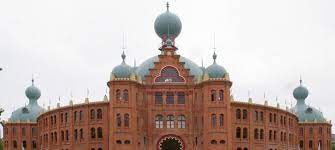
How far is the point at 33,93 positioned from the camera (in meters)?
156

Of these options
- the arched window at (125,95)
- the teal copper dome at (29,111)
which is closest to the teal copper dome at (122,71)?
the arched window at (125,95)

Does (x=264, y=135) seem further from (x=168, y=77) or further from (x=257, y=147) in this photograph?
(x=168, y=77)

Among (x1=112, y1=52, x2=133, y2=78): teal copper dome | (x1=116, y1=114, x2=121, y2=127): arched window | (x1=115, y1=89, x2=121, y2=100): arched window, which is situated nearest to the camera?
(x1=116, y1=114, x2=121, y2=127): arched window

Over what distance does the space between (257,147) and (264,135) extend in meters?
2.56

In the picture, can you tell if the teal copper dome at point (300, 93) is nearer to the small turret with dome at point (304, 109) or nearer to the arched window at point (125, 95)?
the small turret with dome at point (304, 109)

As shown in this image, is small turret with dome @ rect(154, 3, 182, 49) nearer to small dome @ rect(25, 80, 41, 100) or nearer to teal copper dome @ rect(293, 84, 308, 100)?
small dome @ rect(25, 80, 41, 100)

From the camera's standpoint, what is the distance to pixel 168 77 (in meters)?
122

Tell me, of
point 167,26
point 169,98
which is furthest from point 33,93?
point 169,98

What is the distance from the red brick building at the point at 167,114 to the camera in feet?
383

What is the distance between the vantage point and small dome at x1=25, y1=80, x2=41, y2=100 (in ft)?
510

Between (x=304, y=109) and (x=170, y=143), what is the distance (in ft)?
140

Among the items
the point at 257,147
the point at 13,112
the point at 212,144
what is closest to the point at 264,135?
the point at 257,147

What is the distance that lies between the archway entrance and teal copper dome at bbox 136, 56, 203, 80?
10.1 metres

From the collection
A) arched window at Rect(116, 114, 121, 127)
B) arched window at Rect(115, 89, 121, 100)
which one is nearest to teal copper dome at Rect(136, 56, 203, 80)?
arched window at Rect(115, 89, 121, 100)
